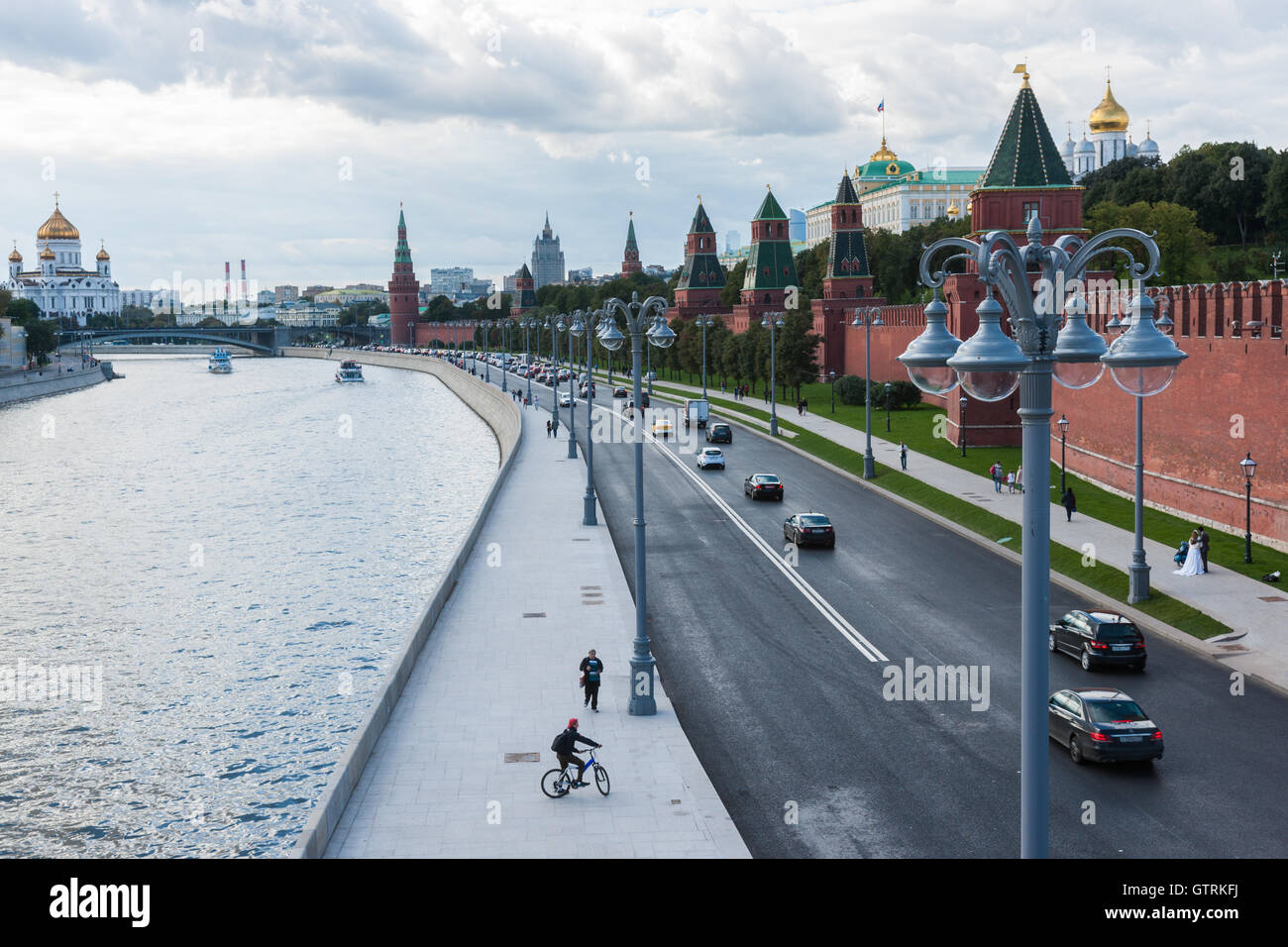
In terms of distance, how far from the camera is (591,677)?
17.9 meters

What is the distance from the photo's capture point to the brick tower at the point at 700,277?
119812 mm

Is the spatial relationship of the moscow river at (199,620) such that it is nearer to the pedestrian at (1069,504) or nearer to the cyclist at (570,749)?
the cyclist at (570,749)

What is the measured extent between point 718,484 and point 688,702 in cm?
2520

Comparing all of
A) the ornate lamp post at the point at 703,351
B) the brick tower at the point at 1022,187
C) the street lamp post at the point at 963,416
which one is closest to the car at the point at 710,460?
the street lamp post at the point at 963,416

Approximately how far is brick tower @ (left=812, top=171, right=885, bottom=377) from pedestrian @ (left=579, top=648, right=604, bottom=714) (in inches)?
2771

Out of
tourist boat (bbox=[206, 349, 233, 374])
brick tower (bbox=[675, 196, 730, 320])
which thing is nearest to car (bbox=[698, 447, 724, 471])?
brick tower (bbox=[675, 196, 730, 320])

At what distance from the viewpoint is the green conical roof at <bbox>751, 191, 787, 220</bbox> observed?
108125 mm

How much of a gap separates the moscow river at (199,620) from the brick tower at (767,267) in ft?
128

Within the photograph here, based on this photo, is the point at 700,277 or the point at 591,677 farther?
the point at 700,277

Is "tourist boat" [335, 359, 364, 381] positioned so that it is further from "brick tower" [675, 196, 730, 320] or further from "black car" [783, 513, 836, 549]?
"black car" [783, 513, 836, 549]

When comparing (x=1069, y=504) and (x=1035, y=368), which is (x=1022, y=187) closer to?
(x=1069, y=504)

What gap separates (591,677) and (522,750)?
178 centimetres

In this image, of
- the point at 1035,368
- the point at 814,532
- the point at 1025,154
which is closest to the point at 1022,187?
the point at 1025,154
